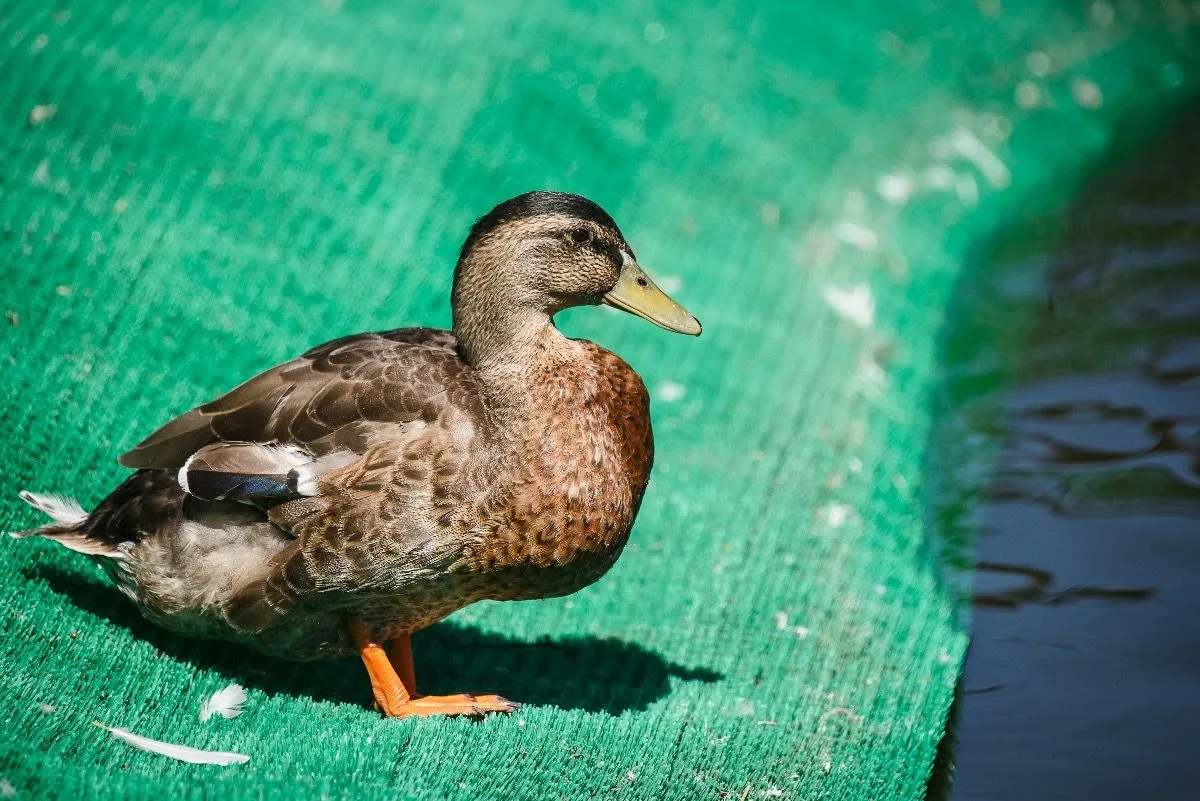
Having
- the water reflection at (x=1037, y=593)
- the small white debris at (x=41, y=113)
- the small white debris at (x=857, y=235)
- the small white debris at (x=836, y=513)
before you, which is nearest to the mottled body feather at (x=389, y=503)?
the small white debris at (x=836, y=513)

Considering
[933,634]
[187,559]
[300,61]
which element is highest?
[300,61]

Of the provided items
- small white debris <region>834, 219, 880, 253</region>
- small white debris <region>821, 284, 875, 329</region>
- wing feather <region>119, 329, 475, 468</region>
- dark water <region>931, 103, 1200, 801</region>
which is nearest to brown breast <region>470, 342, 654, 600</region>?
wing feather <region>119, 329, 475, 468</region>

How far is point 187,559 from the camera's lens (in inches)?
137

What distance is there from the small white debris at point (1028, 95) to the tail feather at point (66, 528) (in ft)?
19.0

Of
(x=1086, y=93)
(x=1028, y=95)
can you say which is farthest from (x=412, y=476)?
(x=1086, y=93)

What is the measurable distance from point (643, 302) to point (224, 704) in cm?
152

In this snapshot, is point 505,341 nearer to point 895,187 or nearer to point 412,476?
point 412,476

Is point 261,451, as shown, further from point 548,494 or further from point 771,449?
point 771,449

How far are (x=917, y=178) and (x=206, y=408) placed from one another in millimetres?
4394

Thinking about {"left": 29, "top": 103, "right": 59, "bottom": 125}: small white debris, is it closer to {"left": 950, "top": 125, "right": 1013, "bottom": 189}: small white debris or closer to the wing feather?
the wing feather

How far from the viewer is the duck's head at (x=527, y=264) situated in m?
3.44

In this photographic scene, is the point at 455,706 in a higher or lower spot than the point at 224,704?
higher

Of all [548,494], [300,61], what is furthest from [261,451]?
[300,61]

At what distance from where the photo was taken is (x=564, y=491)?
3.33m
